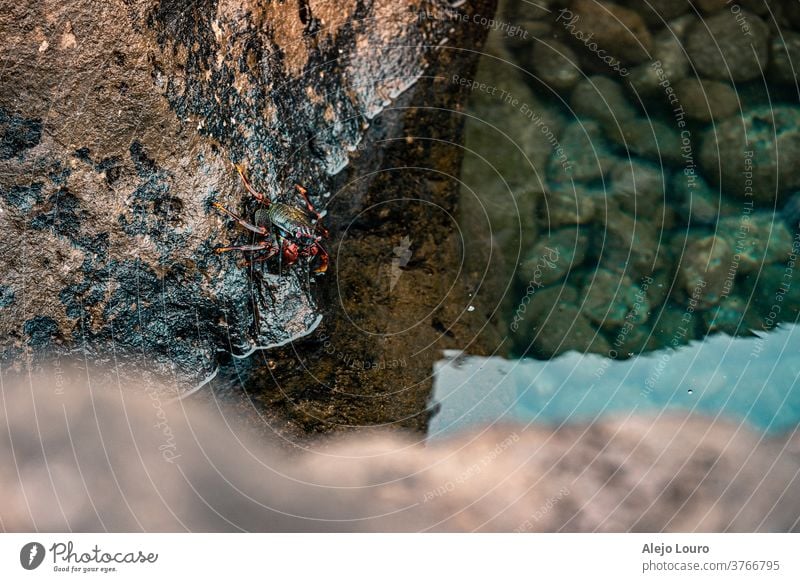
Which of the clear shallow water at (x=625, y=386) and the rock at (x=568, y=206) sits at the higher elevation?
the rock at (x=568, y=206)

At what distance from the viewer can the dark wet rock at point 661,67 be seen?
323 cm

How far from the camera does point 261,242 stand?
2.78 metres

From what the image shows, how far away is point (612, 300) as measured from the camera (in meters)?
3.07

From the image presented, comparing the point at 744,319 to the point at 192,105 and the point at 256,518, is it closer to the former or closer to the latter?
the point at 256,518

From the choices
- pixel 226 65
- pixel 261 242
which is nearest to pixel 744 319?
pixel 261 242

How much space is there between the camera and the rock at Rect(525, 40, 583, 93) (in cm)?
321

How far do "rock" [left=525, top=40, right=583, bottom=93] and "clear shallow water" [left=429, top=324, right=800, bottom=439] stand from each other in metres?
1.22
